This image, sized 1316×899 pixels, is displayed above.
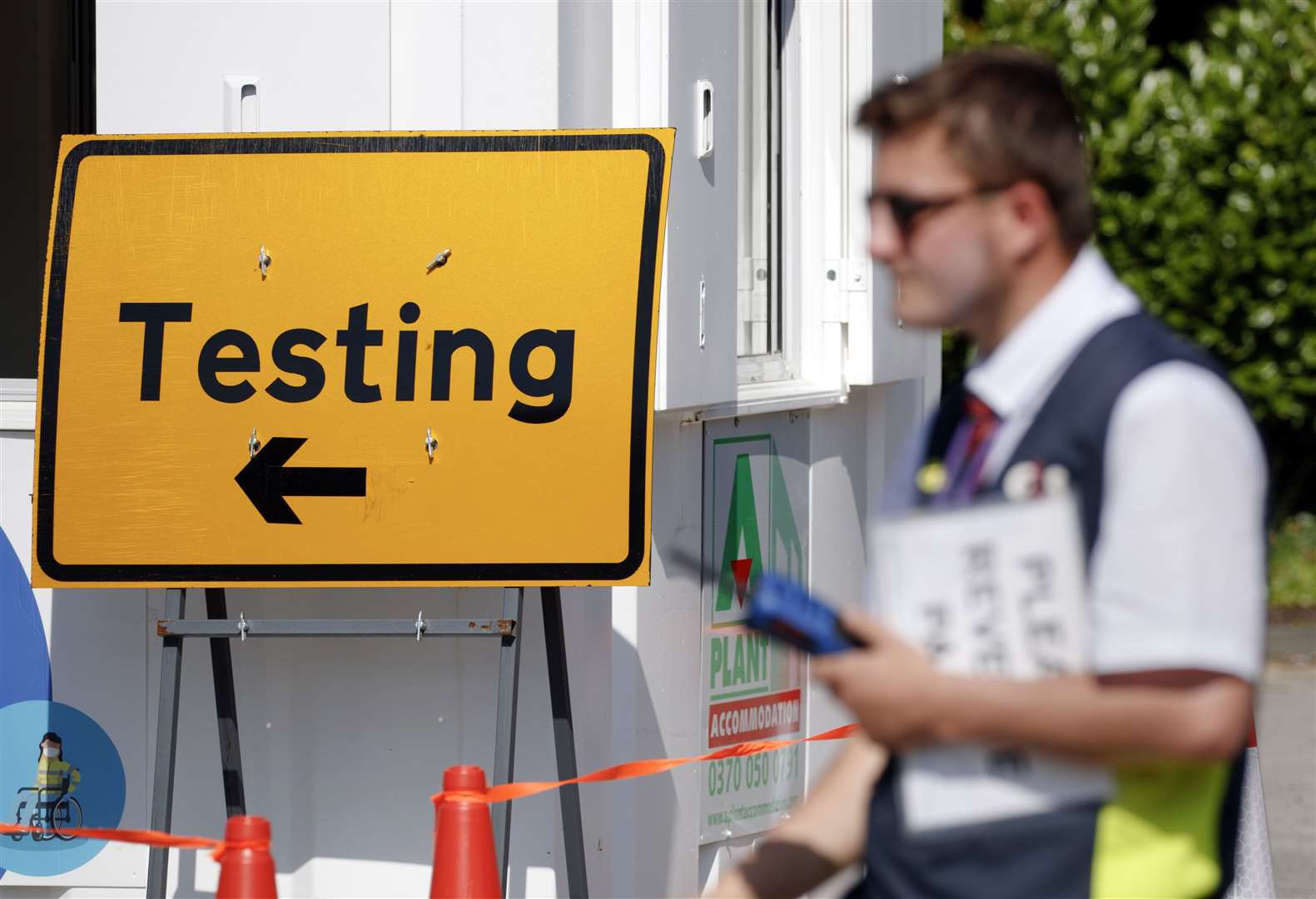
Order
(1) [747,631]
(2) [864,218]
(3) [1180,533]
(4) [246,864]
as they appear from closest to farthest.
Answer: (3) [1180,533] < (4) [246,864] < (1) [747,631] < (2) [864,218]

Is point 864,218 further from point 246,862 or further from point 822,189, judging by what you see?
point 246,862

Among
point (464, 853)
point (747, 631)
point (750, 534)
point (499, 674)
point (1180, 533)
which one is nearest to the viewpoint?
point (1180, 533)

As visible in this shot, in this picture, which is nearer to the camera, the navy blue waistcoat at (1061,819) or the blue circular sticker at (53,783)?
the navy blue waistcoat at (1061,819)

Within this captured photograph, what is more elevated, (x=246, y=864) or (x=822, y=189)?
(x=822, y=189)

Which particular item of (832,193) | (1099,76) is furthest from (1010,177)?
(1099,76)

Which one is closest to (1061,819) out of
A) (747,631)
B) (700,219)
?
(700,219)

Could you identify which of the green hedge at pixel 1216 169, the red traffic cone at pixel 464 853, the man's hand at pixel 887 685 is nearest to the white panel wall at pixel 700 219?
the red traffic cone at pixel 464 853

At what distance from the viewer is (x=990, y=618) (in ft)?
5.13

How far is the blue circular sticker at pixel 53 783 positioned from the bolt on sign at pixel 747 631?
1642 millimetres

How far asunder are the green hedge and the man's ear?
29.2ft

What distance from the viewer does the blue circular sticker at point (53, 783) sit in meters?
4.45

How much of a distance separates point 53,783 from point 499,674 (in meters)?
1.30

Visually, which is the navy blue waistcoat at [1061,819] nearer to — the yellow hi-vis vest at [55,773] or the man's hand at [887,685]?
the man's hand at [887,685]

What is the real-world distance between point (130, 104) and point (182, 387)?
3.23 feet
